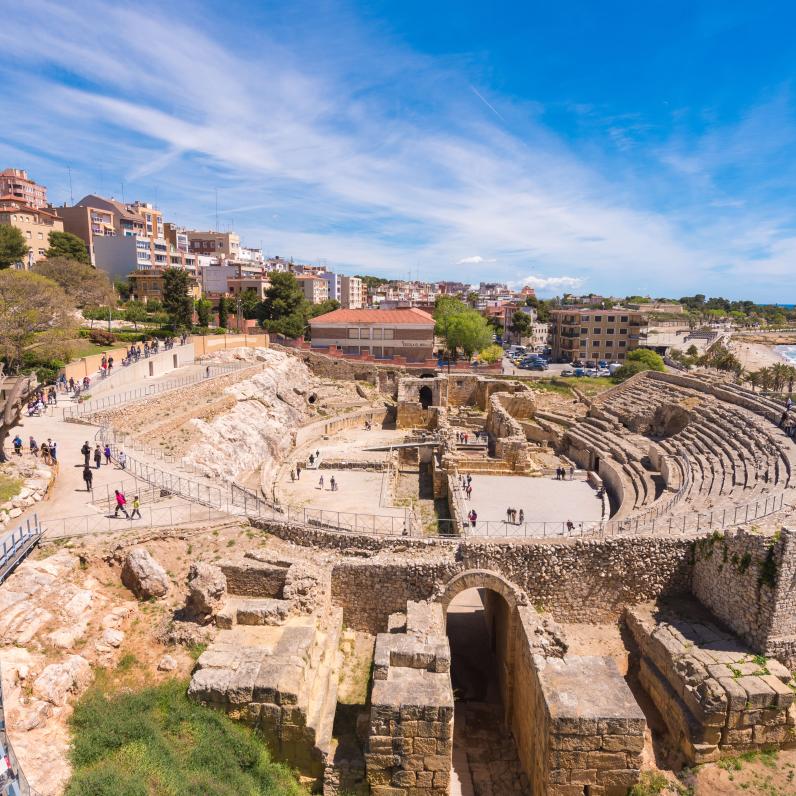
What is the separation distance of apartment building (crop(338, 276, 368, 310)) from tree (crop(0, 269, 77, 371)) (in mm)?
78908

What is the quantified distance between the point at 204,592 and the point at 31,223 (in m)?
66.5

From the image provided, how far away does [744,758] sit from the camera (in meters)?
12.2

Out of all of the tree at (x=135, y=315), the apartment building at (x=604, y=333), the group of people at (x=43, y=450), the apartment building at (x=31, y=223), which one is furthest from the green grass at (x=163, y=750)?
the apartment building at (x=604, y=333)

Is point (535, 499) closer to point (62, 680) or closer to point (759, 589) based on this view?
point (759, 589)

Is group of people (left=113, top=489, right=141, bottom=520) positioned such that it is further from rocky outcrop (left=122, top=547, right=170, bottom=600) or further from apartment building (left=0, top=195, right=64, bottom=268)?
apartment building (left=0, top=195, right=64, bottom=268)

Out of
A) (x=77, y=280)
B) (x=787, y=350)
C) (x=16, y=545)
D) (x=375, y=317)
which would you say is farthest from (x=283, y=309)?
(x=787, y=350)

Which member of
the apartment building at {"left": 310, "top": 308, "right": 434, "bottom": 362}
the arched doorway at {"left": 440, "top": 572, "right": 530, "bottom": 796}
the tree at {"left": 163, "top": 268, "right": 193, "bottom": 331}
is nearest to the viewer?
the arched doorway at {"left": 440, "top": 572, "right": 530, "bottom": 796}

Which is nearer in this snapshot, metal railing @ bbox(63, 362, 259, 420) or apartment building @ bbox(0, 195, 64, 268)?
metal railing @ bbox(63, 362, 259, 420)

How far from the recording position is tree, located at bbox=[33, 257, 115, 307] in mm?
45281

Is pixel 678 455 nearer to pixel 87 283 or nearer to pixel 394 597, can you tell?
pixel 394 597

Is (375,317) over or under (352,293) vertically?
under

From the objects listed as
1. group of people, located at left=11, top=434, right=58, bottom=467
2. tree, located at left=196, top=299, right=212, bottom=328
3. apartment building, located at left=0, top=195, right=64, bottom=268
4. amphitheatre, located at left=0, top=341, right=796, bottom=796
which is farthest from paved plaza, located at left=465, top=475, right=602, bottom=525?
apartment building, located at left=0, top=195, right=64, bottom=268

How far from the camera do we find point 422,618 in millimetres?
13930

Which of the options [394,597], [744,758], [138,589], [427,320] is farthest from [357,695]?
[427,320]
